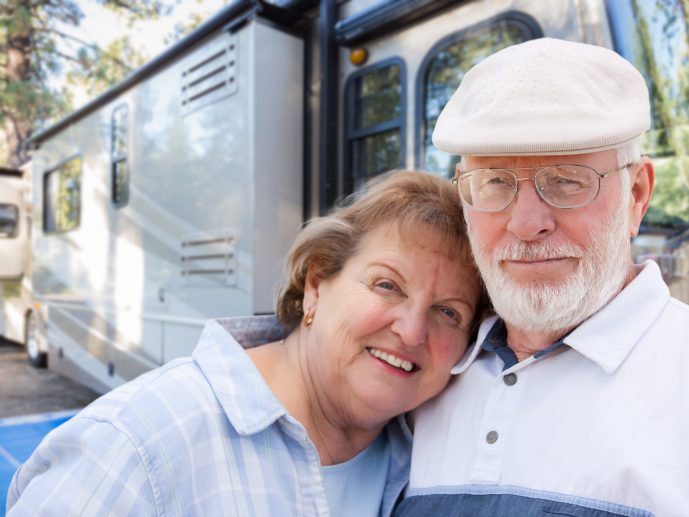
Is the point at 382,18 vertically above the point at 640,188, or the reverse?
the point at 382,18

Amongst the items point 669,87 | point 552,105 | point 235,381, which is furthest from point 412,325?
point 669,87

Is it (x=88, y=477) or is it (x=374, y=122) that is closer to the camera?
(x=88, y=477)

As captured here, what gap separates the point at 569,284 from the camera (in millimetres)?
1280

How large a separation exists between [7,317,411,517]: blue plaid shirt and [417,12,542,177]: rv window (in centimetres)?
166

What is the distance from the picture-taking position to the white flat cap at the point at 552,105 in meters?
1.20

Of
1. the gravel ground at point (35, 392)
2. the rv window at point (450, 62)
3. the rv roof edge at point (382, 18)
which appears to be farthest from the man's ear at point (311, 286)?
the gravel ground at point (35, 392)

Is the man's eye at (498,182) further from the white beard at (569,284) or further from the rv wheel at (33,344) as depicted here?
the rv wheel at (33,344)

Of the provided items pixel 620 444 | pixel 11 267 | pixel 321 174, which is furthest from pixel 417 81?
pixel 11 267

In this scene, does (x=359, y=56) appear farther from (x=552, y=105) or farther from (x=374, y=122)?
(x=552, y=105)

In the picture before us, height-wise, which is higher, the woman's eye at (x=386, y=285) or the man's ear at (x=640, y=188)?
the man's ear at (x=640, y=188)

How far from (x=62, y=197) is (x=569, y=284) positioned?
611 cm

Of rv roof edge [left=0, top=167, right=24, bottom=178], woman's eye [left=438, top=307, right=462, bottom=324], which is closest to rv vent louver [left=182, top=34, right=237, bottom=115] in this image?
woman's eye [left=438, top=307, right=462, bottom=324]

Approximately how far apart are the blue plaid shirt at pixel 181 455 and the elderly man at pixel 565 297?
1.18 feet

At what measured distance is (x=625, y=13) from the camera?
2277 mm
